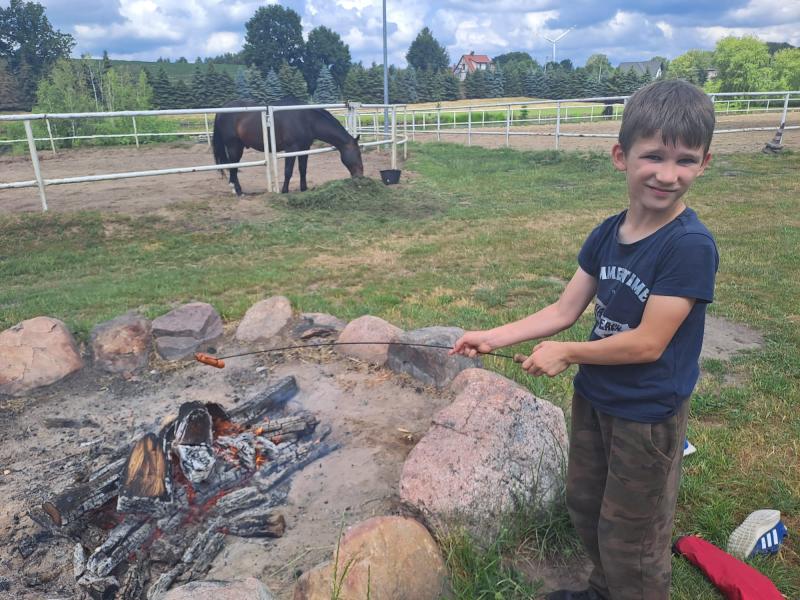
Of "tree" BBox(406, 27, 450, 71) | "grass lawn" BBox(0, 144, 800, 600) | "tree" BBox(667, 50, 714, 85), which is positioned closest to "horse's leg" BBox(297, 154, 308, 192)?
"grass lawn" BBox(0, 144, 800, 600)

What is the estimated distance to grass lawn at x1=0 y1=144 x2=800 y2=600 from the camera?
2363 millimetres

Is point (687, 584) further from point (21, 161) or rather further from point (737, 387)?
point (21, 161)

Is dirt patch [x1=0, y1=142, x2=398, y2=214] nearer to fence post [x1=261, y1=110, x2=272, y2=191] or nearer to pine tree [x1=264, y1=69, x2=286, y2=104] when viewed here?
fence post [x1=261, y1=110, x2=272, y2=191]

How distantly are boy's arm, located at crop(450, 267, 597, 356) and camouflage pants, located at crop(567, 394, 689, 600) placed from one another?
0.23 meters

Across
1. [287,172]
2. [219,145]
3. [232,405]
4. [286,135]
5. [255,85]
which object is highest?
[255,85]

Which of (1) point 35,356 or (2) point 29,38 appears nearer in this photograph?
(1) point 35,356

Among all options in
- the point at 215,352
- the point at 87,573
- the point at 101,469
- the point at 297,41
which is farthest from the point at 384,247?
the point at 297,41

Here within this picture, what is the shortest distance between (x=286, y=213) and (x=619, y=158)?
7383 millimetres

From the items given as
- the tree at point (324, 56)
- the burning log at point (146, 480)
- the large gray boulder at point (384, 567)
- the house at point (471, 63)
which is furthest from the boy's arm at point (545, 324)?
the house at point (471, 63)

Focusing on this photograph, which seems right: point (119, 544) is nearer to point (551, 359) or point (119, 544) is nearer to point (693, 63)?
point (551, 359)

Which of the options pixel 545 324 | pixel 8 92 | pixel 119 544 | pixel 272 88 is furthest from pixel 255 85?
pixel 545 324

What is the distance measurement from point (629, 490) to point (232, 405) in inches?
83.9

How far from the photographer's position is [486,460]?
2.11m

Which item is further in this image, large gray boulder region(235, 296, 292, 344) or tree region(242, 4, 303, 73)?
tree region(242, 4, 303, 73)
